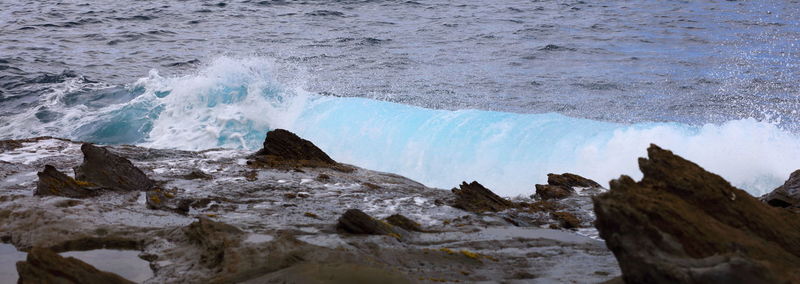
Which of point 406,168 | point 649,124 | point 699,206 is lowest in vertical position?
point 406,168

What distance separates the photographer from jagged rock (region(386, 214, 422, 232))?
489cm

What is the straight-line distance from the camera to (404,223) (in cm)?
495

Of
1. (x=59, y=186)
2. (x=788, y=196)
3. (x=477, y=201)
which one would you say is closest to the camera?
(x=59, y=186)

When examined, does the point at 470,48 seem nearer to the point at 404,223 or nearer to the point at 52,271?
the point at 404,223

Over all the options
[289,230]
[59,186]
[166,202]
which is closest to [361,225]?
[289,230]

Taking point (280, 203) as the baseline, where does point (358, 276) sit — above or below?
above

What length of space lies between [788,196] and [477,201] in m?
2.36

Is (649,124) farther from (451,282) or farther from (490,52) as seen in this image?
(451,282)

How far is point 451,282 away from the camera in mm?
3537

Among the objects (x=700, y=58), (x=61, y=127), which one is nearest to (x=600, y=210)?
(x=61, y=127)

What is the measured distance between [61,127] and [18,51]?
675 cm

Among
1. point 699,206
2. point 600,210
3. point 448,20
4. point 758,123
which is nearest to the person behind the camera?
point 600,210

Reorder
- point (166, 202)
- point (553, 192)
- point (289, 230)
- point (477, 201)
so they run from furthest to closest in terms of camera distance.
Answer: point (553, 192), point (477, 201), point (166, 202), point (289, 230)

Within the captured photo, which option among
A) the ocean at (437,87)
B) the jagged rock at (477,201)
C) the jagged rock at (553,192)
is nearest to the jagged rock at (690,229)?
the jagged rock at (477,201)
